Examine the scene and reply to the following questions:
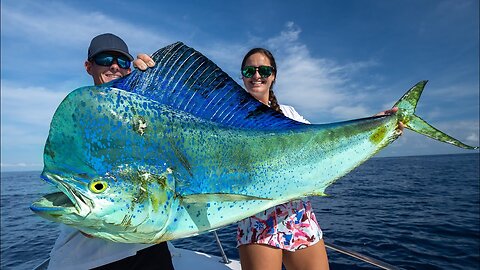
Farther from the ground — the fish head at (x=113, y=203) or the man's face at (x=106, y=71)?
the man's face at (x=106, y=71)

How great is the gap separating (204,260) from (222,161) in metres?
4.12

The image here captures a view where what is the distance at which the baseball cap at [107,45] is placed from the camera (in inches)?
93.2

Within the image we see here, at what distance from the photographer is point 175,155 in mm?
1498

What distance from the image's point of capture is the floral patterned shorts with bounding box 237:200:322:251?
2523 mm

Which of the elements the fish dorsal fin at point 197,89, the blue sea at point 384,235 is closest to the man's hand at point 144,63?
the fish dorsal fin at point 197,89

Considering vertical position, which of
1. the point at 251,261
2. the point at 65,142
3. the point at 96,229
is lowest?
the point at 251,261

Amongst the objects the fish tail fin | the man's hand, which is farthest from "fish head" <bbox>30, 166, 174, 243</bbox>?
the fish tail fin

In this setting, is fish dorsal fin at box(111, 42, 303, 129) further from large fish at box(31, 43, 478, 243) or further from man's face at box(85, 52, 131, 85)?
man's face at box(85, 52, 131, 85)

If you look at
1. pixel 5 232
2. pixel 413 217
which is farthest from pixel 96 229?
pixel 5 232

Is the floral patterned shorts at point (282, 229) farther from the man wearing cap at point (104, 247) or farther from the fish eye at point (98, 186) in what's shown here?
the fish eye at point (98, 186)

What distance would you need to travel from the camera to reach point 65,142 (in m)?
1.36

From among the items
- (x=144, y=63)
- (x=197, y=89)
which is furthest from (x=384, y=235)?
(x=144, y=63)

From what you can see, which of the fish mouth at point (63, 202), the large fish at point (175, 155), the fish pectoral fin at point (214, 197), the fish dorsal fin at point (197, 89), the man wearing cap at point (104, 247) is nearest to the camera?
the fish mouth at point (63, 202)

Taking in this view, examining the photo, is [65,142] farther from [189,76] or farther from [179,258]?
[179,258]
